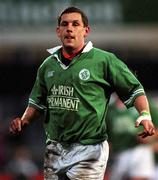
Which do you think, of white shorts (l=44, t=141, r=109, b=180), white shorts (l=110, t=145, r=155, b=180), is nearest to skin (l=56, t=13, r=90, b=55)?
white shorts (l=44, t=141, r=109, b=180)

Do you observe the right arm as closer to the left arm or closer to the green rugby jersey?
the green rugby jersey

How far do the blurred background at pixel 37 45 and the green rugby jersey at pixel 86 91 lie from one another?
29.6ft

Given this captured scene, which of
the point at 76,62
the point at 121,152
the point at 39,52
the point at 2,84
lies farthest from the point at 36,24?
the point at 76,62

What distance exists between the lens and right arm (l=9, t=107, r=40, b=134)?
6.93 metres

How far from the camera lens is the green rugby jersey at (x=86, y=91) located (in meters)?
6.87

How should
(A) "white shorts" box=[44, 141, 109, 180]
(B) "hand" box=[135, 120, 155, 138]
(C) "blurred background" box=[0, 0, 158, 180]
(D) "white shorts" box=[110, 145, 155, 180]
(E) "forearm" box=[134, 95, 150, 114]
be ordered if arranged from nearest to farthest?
1. (B) "hand" box=[135, 120, 155, 138]
2. (E) "forearm" box=[134, 95, 150, 114]
3. (A) "white shorts" box=[44, 141, 109, 180]
4. (D) "white shorts" box=[110, 145, 155, 180]
5. (C) "blurred background" box=[0, 0, 158, 180]

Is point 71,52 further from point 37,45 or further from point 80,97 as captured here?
point 37,45

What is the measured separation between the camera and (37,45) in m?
23.3

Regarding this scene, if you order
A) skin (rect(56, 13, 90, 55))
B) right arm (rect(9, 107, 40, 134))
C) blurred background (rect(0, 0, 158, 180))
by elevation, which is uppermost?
skin (rect(56, 13, 90, 55))

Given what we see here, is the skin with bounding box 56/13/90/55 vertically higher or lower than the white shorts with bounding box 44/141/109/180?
higher

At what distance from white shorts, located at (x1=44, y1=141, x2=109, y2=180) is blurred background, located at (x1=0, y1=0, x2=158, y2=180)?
349 inches

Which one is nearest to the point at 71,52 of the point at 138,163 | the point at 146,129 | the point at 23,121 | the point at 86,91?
the point at 86,91

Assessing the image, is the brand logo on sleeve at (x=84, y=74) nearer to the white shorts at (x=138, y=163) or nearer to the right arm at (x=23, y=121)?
the right arm at (x=23, y=121)

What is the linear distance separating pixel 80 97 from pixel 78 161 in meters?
0.45
